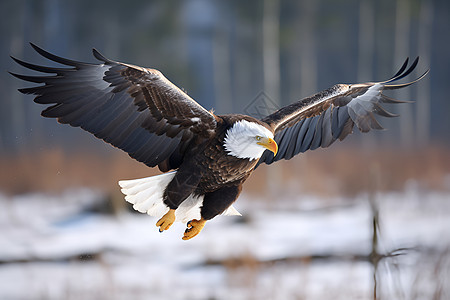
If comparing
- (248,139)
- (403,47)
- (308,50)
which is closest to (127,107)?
(248,139)

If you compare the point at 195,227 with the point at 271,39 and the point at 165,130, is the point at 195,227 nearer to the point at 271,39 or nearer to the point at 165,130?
the point at 165,130

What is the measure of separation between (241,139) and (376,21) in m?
8.04

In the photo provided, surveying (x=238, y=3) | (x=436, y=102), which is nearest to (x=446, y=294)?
(x=238, y=3)

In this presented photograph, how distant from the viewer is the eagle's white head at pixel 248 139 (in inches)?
78.2

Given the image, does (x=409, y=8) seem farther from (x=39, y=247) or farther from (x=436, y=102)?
(x=39, y=247)

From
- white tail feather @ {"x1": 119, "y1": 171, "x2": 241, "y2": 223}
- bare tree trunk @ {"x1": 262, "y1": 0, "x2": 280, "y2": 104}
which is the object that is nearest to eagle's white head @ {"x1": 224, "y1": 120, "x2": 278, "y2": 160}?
white tail feather @ {"x1": 119, "y1": 171, "x2": 241, "y2": 223}

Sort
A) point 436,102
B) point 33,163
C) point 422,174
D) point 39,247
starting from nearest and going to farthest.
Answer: point 39,247 → point 33,163 → point 422,174 → point 436,102

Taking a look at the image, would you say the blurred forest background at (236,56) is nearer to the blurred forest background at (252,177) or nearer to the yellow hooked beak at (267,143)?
the blurred forest background at (252,177)

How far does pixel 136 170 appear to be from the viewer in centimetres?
589

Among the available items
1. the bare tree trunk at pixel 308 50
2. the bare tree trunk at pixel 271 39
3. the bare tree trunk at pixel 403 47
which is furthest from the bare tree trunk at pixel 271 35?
the bare tree trunk at pixel 403 47

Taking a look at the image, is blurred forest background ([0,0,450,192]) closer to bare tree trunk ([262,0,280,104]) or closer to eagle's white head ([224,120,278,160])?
bare tree trunk ([262,0,280,104])

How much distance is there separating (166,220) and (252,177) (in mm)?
4683

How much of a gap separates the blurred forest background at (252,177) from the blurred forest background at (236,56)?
3 cm

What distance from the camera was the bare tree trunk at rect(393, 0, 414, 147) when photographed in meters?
8.37
